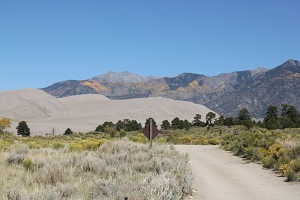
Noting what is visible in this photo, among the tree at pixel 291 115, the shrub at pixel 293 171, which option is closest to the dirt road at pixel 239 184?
the shrub at pixel 293 171

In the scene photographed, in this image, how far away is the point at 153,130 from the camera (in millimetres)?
18750

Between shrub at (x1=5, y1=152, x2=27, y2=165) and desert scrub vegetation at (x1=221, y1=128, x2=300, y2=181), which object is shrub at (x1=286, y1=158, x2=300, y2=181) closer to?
desert scrub vegetation at (x1=221, y1=128, x2=300, y2=181)

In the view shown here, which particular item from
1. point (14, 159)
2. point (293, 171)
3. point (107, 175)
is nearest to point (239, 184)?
point (293, 171)

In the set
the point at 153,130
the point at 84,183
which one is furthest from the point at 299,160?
the point at 84,183

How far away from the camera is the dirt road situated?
12.1 meters

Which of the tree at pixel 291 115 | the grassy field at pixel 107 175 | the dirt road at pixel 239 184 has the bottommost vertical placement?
the dirt road at pixel 239 184

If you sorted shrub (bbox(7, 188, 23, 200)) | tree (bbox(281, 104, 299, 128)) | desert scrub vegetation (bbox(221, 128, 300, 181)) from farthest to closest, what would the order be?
tree (bbox(281, 104, 299, 128)) < desert scrub vegetation (bbox(221, 128, 300, 181)) < shrub (bbox(7, 188, 23, 200))

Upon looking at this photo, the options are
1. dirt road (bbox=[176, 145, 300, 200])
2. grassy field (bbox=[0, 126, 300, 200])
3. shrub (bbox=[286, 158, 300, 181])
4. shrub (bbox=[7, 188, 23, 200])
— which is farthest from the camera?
shrub (bbox=[286, 158, 300, 181])

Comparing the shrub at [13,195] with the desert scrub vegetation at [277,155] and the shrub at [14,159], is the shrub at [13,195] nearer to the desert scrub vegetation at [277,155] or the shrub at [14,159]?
the shrub at [14,159]

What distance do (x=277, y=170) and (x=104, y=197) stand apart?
11991 millimetres

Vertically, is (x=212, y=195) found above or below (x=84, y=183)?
below

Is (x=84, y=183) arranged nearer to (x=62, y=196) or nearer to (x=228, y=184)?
(x=62, y=196)

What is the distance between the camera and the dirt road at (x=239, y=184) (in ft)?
39.9

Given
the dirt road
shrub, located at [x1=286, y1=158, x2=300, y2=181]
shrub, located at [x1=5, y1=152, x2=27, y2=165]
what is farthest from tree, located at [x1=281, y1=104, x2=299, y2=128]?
shrub, located at [x1=5, y1=152, x2=27, y2=165]
